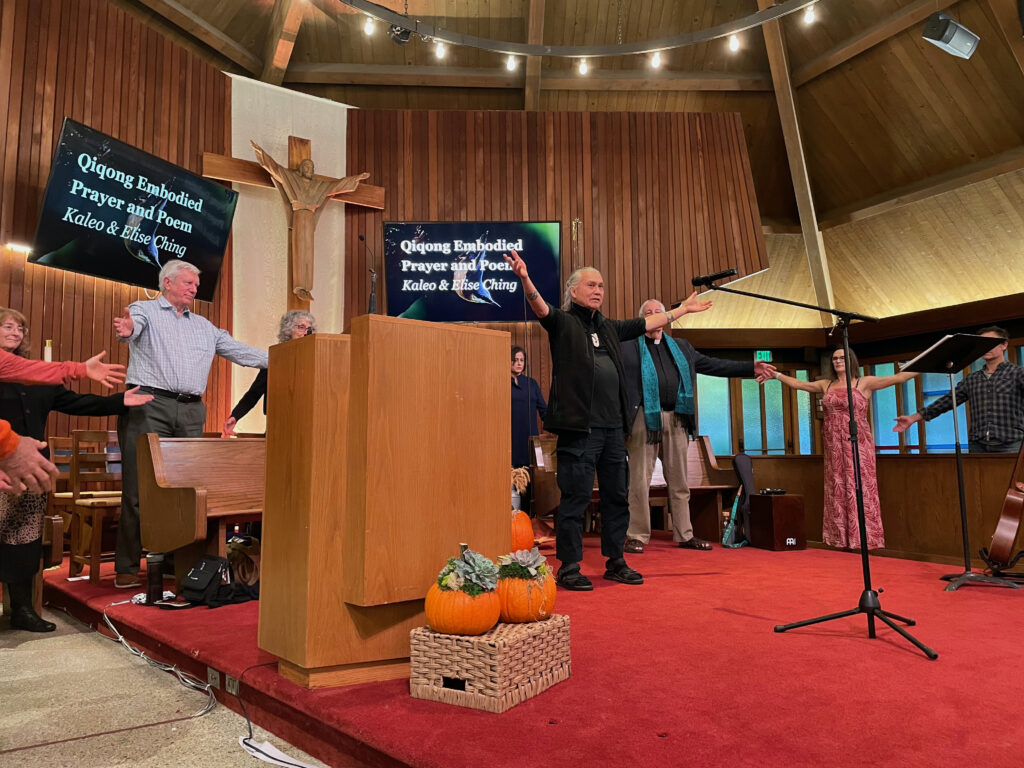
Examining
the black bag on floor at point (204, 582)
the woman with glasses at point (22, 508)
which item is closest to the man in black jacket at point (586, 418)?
the black bag on floor at point (204, 582)

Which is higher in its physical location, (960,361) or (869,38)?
(869,38)

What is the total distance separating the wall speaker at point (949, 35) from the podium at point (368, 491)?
590 cm

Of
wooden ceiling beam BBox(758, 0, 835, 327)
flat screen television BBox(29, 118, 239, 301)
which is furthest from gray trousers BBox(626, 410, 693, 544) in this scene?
wooden ceiling beam BBox(758, 0, 835, 327)

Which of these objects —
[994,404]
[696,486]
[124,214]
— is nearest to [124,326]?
[124,214]

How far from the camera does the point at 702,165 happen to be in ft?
26.7

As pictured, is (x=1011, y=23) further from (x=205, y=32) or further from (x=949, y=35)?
(x=205, y=32)

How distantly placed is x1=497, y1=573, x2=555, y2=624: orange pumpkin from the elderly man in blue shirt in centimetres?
214

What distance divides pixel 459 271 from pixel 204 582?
16.0 feet

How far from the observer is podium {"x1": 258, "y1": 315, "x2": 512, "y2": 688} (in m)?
2.05

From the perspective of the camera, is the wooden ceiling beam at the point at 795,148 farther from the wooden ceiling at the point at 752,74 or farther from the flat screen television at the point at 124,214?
the flat screen television at the point at 124,214

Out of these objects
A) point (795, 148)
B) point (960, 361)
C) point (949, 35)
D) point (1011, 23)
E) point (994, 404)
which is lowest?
point (994, 404)

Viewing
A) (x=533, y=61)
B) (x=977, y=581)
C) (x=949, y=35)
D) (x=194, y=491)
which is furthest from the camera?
(x=533, y=61)

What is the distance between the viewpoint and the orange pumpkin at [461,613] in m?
1.93

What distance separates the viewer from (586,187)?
7.98 meters
